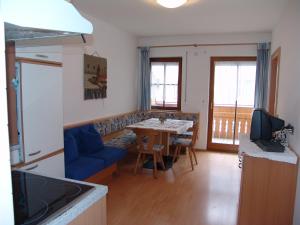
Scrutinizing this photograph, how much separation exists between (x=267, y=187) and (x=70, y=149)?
2.34m

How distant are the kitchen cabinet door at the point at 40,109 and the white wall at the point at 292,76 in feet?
7.72

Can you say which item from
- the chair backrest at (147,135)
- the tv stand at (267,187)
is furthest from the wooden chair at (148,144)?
the tv stand at (267,187)

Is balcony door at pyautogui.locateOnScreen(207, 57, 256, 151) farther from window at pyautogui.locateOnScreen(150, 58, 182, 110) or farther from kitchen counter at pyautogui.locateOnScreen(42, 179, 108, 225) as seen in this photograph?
kitchen counter at pyautogui.locateOnScreen(42, 179, 108, 225)

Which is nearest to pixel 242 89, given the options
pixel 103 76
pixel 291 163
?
pixel 103 76

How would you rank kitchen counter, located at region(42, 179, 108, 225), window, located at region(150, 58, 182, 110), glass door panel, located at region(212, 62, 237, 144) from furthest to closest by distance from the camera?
1. window, located at region(150, 58, 182, 110)
2. glass door panel, located at region(212, 62, 237, 144)
3. kitchen counter, located at region(42, 179, 108, 225)

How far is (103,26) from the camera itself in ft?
14.7

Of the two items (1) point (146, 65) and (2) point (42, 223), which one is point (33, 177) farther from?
(1) point (146, 65)

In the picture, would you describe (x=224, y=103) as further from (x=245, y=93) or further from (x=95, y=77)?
(x=95, y=77)

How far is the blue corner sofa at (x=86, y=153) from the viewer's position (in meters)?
3.02

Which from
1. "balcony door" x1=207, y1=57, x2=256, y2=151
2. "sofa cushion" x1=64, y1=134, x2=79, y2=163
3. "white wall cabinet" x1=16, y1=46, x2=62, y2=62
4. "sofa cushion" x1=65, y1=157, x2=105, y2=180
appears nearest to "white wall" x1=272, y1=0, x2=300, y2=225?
"balcony door" x1=207, y1=57, x2=256, y2=151

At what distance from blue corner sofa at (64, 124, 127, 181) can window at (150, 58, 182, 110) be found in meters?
2.21

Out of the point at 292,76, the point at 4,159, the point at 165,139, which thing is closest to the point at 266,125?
the point at 292,76

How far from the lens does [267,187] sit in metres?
2.33

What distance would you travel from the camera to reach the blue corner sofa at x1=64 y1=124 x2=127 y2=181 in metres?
3.02
